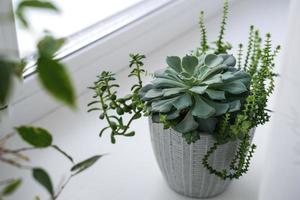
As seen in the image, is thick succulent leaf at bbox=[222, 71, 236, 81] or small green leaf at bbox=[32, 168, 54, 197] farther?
thick succulent leaf at bbox=[222, 71, 236, 81]

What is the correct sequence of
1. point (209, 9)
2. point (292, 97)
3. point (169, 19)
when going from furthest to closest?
point (209, 9) → point (169, 19) → point (292, 97)

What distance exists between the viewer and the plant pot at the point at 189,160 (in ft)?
2.64

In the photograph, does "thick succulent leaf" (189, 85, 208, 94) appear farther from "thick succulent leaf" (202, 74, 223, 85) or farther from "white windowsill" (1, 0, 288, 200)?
"white windowsill" (1, 0, 288, 200)

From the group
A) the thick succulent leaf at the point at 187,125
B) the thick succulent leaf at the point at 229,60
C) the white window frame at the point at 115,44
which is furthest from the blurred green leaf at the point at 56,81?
the white window frame at the point at 115,44

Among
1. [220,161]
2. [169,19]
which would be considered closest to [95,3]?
[169,19]

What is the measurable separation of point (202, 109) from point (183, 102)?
3cm

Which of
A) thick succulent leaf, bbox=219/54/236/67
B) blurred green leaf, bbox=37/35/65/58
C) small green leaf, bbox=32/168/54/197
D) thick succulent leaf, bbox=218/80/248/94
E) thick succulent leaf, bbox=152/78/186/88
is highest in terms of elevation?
thick succulent leaf, bbox=219/54/236/67

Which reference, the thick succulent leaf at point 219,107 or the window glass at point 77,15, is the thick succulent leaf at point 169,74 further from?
the window glass at point 77,15

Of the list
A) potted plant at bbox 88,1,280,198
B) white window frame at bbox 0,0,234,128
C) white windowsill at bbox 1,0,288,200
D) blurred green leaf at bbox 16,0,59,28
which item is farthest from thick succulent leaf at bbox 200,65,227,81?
blurred green leaf at bbox 16,0,59,28

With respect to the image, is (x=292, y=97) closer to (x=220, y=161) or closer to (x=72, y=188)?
(x=220, y=161)

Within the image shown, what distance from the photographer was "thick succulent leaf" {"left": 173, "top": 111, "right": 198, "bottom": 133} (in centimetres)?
75

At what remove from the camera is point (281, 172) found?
2.27 feet

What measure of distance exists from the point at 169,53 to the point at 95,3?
273 mm

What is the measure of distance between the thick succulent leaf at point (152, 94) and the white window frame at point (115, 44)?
343 mm
